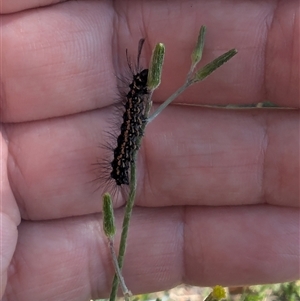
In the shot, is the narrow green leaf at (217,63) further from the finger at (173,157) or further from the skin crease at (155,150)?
the finger at (173,157)

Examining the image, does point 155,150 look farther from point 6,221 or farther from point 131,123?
point 6,221

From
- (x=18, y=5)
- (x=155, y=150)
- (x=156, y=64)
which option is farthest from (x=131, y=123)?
(x=18, y=5)

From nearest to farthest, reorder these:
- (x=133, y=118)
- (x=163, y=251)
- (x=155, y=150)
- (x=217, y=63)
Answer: (x=217, y=63) < (x=133, y=118) < (x=155, y=150) < (x=163, y=251)

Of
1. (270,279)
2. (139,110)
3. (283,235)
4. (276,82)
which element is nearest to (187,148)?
(139,110)

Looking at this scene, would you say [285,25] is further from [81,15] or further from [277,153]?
[81,15]

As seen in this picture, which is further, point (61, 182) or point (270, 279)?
point (270, 279)
